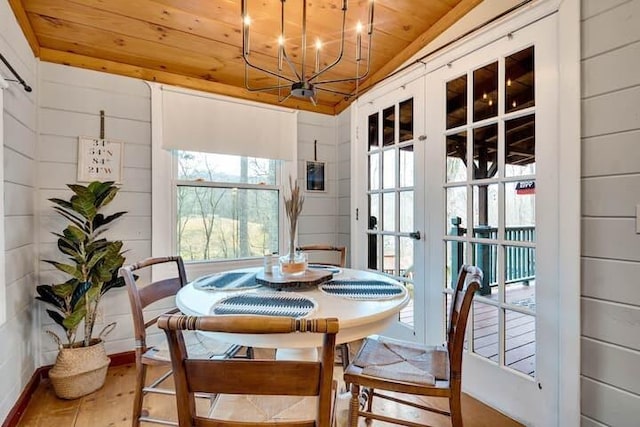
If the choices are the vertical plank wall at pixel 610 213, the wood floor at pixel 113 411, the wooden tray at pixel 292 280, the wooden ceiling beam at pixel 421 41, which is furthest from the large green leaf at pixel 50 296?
the vertical plank wall at pixel 610 213

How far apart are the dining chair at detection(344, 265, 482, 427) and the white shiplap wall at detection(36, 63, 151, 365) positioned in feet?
6.28

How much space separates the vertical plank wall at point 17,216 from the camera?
171 centimetres

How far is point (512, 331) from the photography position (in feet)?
6.08

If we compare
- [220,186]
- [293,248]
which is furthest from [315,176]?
[293,248]

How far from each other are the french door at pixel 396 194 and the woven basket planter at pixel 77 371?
2025 millimetres

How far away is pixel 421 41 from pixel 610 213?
1.63 metres

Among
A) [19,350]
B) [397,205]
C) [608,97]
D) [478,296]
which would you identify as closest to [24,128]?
[19,350]

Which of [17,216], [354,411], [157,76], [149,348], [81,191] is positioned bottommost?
[354,411]

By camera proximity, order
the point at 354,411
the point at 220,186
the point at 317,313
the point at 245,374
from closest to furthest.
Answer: the point at 245,374 < the point at 317,313 < the point at 354,411 < the point at 220,186

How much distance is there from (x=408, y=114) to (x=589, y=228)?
1.41 metres

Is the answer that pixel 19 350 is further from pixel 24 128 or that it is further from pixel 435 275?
pixel 435 275

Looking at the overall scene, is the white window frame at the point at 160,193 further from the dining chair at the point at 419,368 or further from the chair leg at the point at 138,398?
the dining chair at the point at 419,368

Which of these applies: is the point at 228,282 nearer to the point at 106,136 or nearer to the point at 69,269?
the point at 69,269

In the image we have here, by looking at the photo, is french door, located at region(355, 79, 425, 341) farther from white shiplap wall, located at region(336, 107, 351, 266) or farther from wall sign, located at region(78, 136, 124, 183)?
wall sign, located at region(78, 136, 124, 183)
